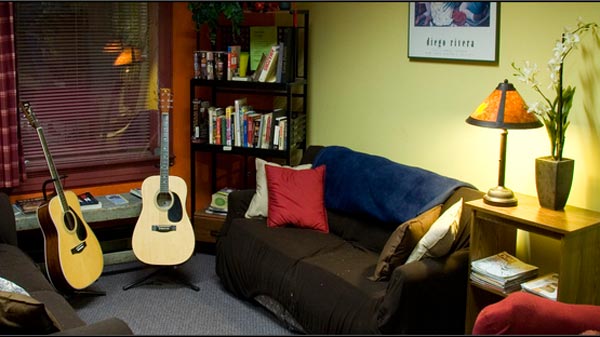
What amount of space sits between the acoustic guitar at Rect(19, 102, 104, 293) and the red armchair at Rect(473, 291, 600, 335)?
7.68 ft

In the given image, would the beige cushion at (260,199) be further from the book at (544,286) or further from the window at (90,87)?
the book at (544,286)

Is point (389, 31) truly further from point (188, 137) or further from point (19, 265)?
point (19, 265)

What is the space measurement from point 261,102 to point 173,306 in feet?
5.95

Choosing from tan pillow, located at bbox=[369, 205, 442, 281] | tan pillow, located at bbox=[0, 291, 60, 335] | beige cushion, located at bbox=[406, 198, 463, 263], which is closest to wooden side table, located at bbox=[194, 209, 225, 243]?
tan pillow, located at bbox=[369, 205, 442, 281]

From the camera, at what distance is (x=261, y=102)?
5.18m

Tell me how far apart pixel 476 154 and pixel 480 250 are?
692mm

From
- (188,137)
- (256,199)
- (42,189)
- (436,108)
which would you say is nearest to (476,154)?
(436,108)

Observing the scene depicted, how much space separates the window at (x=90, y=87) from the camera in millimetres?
4438

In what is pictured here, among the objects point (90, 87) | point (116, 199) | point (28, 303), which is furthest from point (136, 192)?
point (28, 303)

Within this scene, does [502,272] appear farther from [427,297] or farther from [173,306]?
[173,306]

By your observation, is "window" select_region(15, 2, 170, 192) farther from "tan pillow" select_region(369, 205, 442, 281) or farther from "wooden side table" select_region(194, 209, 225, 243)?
"tan pillow" select_region(369, 205, 442, 281)

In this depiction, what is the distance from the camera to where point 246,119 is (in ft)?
15.2

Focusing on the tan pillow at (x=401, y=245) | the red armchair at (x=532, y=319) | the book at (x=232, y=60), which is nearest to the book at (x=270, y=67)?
the book at (x=232, y=60)

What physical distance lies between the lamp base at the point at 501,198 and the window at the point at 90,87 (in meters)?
2.60
